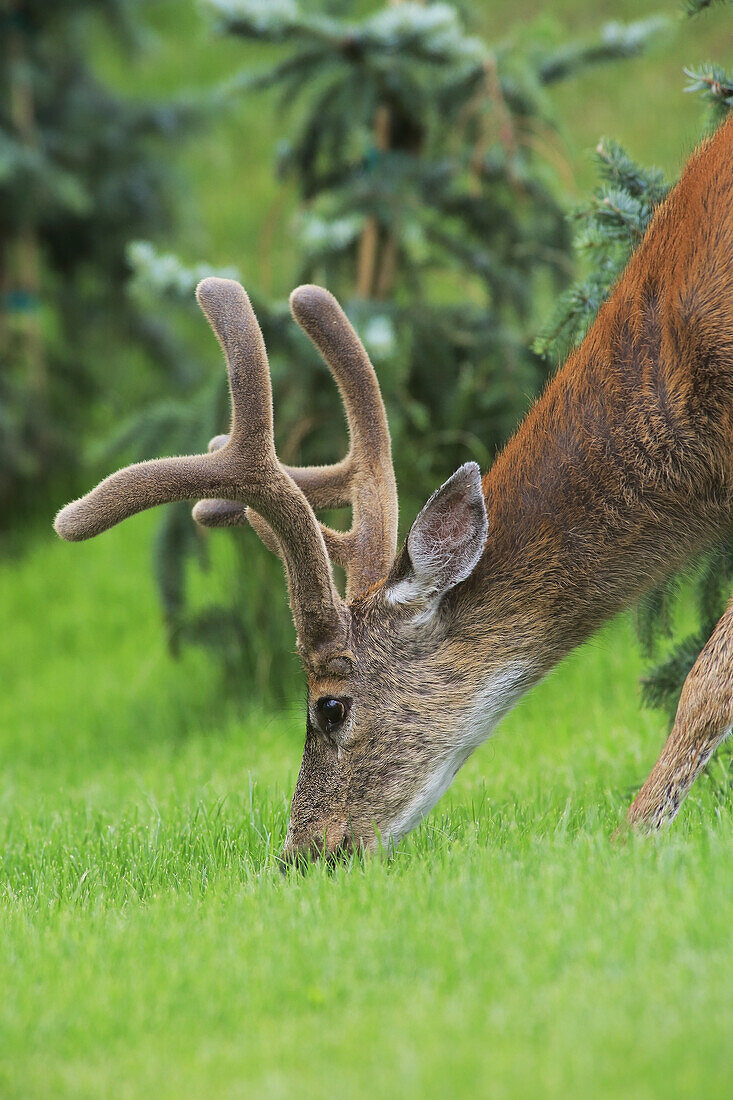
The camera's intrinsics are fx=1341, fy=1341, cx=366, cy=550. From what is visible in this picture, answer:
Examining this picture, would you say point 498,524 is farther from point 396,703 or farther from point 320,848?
point 320,848

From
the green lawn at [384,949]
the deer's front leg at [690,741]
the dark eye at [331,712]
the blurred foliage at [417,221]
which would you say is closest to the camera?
the green lawn at [384,949]

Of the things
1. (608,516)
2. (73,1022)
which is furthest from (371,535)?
(73,1022)

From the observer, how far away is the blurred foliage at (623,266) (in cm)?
480

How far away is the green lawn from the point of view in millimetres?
2506

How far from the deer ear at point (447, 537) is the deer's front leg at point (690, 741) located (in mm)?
829

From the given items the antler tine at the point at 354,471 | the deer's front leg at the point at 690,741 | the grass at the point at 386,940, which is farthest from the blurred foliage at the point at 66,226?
the deer's front leg at the point at 690,741

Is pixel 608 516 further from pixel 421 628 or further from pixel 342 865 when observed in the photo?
pixel 342 865

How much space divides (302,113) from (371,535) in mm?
4726

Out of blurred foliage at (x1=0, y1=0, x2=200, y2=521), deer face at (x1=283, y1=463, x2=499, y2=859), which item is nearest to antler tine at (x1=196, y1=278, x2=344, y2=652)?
deer face at (x1=283, y1=463, x2=499, y2=859)

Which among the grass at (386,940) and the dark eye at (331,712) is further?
the dark eye at (331,712)

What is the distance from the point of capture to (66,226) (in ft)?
40.4

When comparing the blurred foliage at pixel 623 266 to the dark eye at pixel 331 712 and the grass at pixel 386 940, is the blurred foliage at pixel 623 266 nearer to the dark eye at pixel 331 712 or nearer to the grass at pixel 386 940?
the grass at pixel 386 940

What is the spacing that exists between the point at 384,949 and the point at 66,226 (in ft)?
34.1

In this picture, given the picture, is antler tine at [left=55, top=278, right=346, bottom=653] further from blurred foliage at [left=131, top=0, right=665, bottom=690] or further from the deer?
blurred foliage at [left=131, top=0, right=665, bottom=690]
